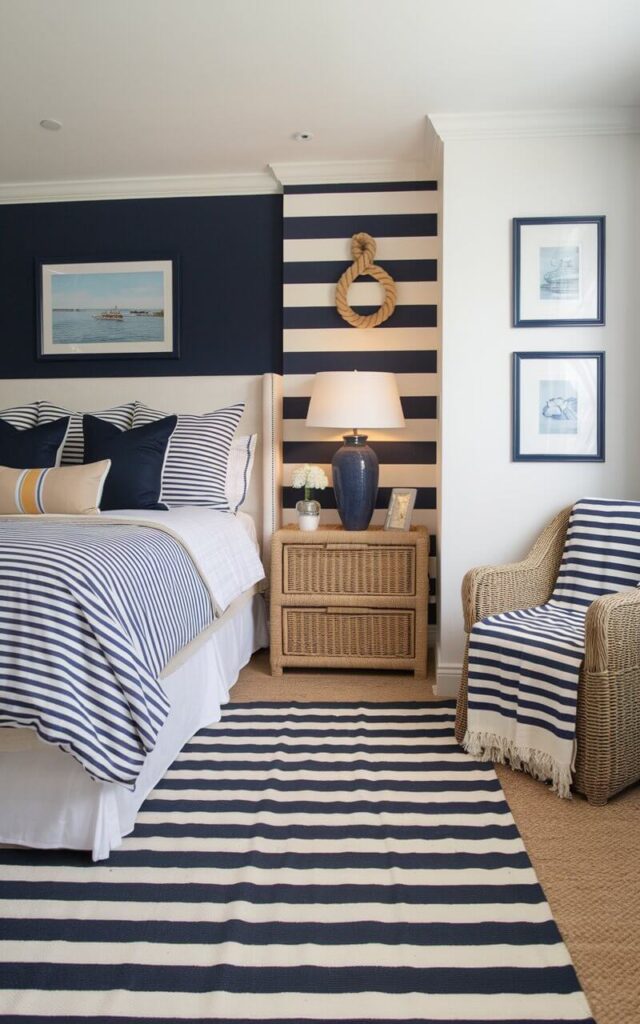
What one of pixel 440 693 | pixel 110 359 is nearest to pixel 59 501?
pixel 110 359

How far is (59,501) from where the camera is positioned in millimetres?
2963

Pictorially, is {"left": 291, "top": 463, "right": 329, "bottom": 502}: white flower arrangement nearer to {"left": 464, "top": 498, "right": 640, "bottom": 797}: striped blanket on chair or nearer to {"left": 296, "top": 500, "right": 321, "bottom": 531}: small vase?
{"left": 296, "top": 500, "right": 321, "bottom": 531}: small vase

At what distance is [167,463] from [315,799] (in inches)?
71.2

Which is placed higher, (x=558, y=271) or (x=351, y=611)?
(x=558, y=271)

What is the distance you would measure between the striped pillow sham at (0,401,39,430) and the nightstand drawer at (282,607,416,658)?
1510 millimetres

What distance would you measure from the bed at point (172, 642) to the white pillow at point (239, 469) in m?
0.07

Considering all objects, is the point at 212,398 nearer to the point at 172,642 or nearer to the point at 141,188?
the point at 141,188

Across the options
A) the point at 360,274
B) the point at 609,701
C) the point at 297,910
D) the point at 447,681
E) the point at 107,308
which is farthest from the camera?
the point at 107,308

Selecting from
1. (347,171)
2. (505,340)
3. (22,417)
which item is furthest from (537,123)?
(22,417)

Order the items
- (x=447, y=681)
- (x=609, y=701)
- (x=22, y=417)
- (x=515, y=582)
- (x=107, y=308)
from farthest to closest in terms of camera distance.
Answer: (x=107, y=308), (x=22, y=417), (x=447, y=681), (x=515, y=582), (x=609, y=701)

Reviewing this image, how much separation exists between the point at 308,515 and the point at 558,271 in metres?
1.50

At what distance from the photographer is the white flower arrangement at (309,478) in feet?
12.0

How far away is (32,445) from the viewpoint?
3383 millimetres

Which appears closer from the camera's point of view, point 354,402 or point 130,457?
point 130,457
